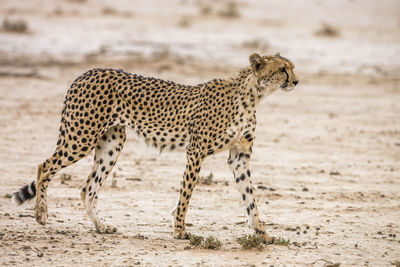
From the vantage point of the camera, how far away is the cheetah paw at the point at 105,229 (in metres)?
6.21

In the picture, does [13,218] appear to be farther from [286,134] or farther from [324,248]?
[286,134]

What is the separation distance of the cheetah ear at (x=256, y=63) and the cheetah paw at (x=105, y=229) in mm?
1870

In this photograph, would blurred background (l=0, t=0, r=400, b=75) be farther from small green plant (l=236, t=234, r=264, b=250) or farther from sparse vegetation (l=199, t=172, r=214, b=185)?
small green plant (l=236, t=234, r=264, b=250)

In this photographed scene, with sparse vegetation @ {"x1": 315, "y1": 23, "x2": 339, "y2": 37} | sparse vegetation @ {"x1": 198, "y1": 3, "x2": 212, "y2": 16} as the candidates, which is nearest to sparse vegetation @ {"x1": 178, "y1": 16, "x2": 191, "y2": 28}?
sparse vegetation @ {"x1": 198, "y1": 3, "x2": 212, "y2": 16}

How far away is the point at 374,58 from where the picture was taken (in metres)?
18.0

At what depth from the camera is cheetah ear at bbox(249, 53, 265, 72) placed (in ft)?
19.5

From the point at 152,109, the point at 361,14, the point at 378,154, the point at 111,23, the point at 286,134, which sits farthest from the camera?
the point at 361,14

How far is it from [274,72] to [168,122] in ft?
3.43

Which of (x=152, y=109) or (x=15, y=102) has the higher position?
(x=152, y=109)

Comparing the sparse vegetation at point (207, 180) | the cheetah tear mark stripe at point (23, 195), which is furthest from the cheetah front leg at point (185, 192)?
the sparse vegetation at point (207, 180)

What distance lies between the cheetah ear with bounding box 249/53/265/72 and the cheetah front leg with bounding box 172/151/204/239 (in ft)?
2.89

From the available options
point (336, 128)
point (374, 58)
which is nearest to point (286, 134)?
point (336, 128)

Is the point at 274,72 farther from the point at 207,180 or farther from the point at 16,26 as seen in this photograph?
the point at 16,26

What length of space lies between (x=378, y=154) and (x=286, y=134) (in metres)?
1.55
